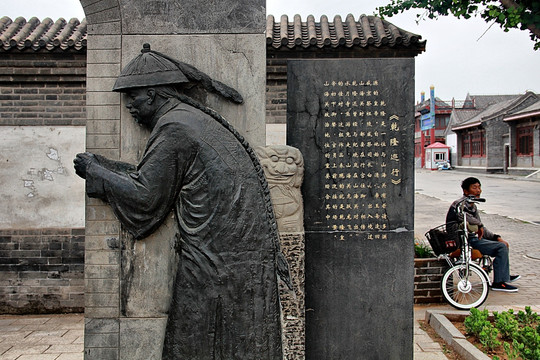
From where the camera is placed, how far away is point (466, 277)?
578 centimetres

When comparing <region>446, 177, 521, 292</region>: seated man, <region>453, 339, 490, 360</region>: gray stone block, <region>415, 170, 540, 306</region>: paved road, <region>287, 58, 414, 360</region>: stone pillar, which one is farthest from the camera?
<region>415, 170, 540, 306</region>: paved road

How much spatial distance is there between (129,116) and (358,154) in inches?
61.1

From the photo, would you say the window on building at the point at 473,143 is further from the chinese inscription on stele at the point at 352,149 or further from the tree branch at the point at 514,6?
the chinese inscription on stele at the point at 352,149

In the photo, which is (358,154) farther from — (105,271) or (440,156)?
(440,156)

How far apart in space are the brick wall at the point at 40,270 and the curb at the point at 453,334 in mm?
4389

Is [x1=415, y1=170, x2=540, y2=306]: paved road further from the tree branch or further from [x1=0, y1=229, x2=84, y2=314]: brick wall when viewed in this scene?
[x1=0, y1=229, x2=84, y2=314]: brick wall

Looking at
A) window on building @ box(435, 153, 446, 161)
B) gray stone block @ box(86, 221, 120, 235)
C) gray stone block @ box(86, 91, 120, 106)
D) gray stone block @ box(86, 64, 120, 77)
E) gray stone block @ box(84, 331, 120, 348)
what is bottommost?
gray stone block @ box(84, 331, 120, 348)

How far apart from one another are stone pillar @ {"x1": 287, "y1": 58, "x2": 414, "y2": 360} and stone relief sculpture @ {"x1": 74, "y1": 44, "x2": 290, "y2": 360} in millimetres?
755

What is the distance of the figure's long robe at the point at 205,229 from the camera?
94.3 inches

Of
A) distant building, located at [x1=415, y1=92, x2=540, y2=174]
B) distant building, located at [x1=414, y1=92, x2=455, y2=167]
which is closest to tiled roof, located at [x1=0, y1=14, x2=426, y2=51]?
distant building, located at [x1=415, y1=92, x2=540, y2=174]

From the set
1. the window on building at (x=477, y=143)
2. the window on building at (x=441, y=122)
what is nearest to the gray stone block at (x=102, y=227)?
the window on building at (x=477, y=143)

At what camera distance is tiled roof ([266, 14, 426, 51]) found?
20.1 ft

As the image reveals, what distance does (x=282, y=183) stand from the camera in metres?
2.64

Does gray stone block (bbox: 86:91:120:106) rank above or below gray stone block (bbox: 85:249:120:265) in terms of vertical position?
above
